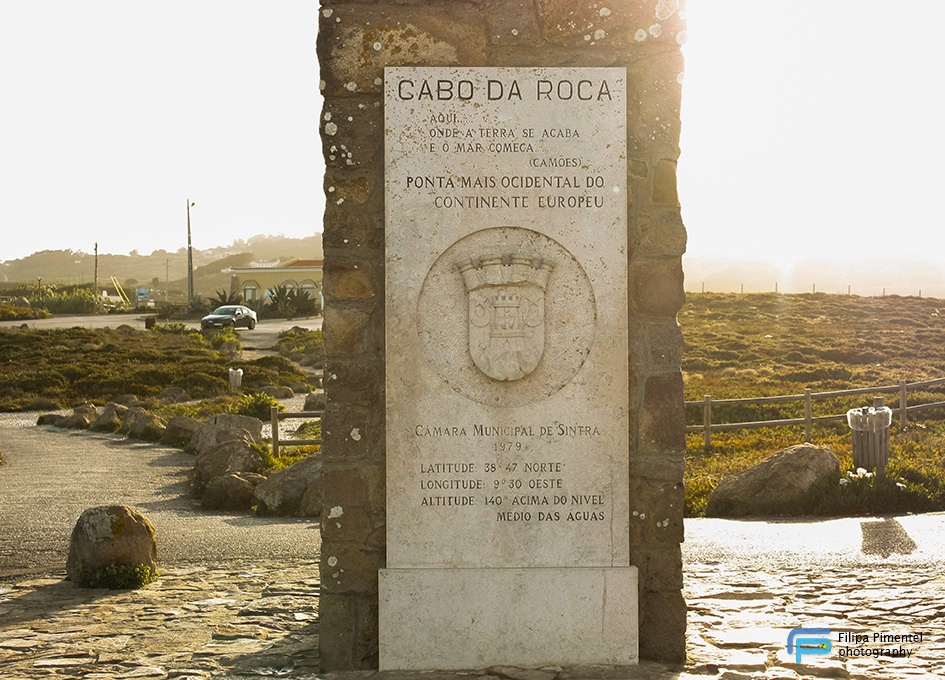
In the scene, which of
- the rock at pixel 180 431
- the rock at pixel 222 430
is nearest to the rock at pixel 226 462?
the rock at pixel 222 430

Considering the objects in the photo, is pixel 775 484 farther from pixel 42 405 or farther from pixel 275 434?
pixel 42 405

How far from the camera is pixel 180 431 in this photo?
16484mm

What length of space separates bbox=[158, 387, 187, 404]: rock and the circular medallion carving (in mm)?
19429

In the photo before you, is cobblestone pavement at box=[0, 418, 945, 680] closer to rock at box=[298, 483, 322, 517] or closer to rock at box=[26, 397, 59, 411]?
rock at box=[298, 483, 322, 517]

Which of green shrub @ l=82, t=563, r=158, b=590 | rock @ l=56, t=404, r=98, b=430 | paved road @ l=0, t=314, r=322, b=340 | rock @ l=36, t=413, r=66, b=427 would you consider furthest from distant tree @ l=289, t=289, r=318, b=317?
green shrub @ l=82, t=563, r=158, b=590

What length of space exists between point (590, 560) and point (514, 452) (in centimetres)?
61

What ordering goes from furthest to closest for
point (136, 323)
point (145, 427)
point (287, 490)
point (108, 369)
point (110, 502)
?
point (136, 323)
point (108, 369)
point (145, 427)
point (110, 502)
point (287, 490)

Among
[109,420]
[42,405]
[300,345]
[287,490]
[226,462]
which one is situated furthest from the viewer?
[300,345]

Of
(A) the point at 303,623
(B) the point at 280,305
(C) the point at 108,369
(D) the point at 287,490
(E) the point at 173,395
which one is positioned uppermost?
(B) the point at 280,305

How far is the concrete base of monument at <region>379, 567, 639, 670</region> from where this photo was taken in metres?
4.70

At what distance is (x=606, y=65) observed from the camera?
4.82m

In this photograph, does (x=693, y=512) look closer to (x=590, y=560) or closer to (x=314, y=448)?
(x=590, y=560)

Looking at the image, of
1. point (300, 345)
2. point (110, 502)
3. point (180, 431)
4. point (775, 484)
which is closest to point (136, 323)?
point (300, 345)

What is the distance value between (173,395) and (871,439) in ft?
57.0
